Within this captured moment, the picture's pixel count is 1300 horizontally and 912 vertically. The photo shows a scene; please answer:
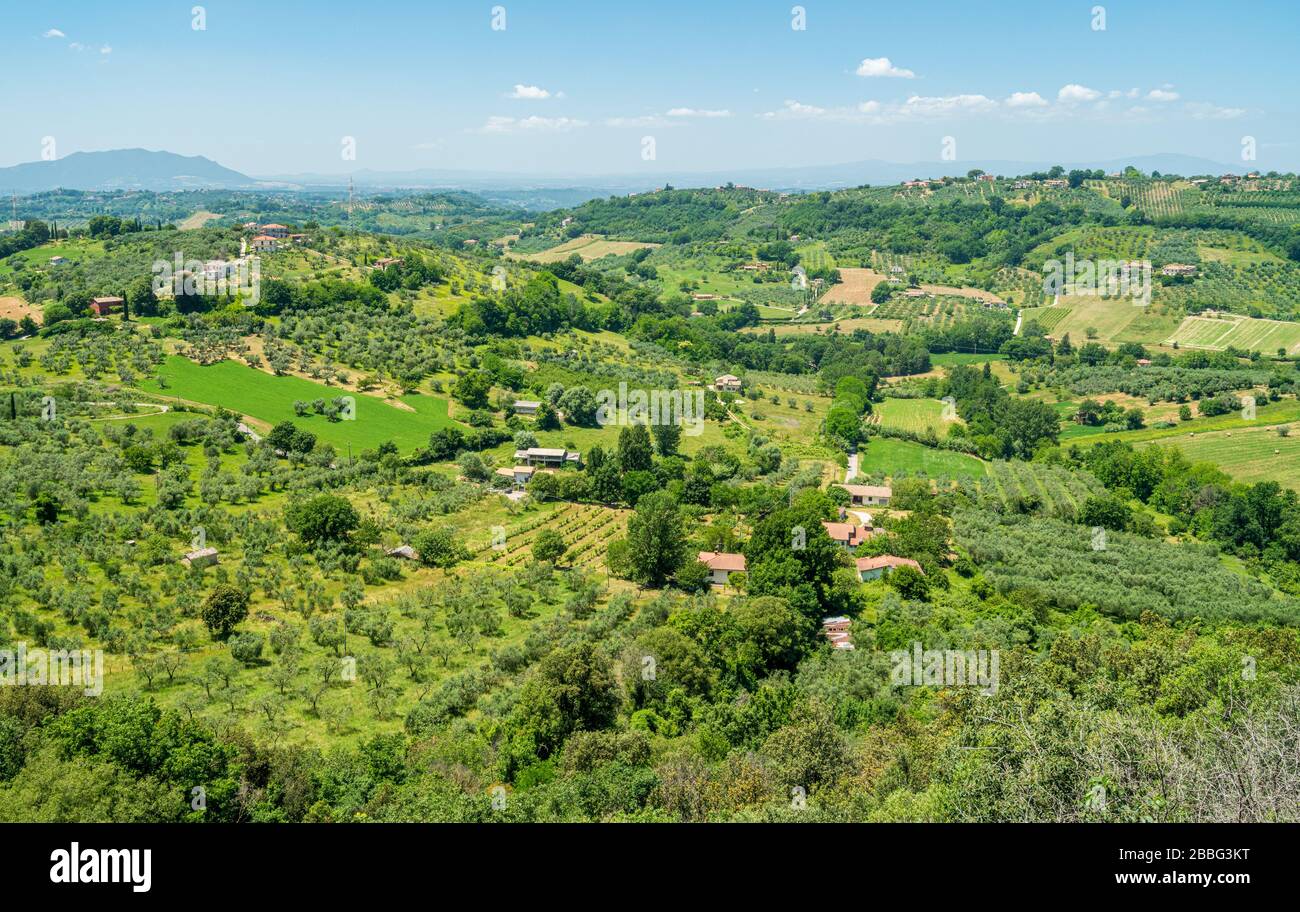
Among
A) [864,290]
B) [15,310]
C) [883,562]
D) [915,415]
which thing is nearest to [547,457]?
[883,562]

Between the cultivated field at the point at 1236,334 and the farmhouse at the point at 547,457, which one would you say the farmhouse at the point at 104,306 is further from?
the cultivated field at the point at 1236,334

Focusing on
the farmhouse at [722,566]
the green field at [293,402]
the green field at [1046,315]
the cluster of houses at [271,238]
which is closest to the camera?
the farmhouse at [722,566]

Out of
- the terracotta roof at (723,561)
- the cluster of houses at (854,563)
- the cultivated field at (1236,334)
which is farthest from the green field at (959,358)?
the terracotta roof at (723,561)

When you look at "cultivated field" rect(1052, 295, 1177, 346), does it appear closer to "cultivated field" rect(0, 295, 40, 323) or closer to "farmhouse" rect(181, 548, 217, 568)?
"farmhouse" rect(181, 548, 217, 568)

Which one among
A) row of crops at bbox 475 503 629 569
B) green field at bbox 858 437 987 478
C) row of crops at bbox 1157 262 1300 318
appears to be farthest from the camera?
row of crops at bbox 1157 262 1300 318

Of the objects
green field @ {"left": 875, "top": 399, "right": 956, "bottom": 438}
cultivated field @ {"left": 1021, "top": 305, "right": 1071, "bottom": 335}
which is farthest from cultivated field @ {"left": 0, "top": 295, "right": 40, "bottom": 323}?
cultivated field @ {"left": 1021, "top": 305, "right": 1071, "bottom": 335}
